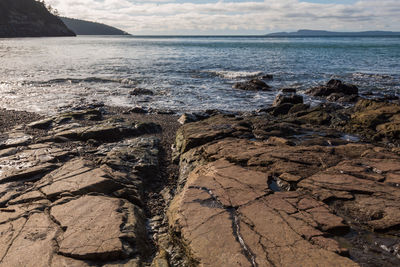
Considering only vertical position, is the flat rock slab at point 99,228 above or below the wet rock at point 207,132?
below

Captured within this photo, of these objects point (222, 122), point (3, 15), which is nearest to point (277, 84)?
point (222, 122)

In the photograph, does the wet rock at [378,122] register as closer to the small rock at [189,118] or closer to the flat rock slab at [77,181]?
the small rock at [189,118]

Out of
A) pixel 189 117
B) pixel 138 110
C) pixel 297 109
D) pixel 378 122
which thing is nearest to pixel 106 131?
pixel 189 117

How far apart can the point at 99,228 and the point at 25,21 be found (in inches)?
5024

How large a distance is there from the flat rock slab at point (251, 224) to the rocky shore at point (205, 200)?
0.01 m

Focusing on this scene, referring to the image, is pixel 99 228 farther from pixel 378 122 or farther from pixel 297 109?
pixel 297 109

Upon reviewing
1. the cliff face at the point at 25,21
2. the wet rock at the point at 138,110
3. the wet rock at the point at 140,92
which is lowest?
the wet rock at the point at 138,110

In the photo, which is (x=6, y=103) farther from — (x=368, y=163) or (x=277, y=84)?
(x=277, y=84)

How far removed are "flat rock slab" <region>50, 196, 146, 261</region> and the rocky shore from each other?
0.05 ft

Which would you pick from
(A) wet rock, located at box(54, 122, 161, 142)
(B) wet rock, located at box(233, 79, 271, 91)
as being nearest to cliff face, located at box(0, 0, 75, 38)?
(B) wet rock, located at box(233, 79, 271, 91)

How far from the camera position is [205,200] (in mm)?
4316

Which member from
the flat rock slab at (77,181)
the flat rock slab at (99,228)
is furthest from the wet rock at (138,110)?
the flat rock slab at (99,228)

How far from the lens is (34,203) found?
4.52 meters

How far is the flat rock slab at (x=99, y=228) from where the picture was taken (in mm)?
3432
